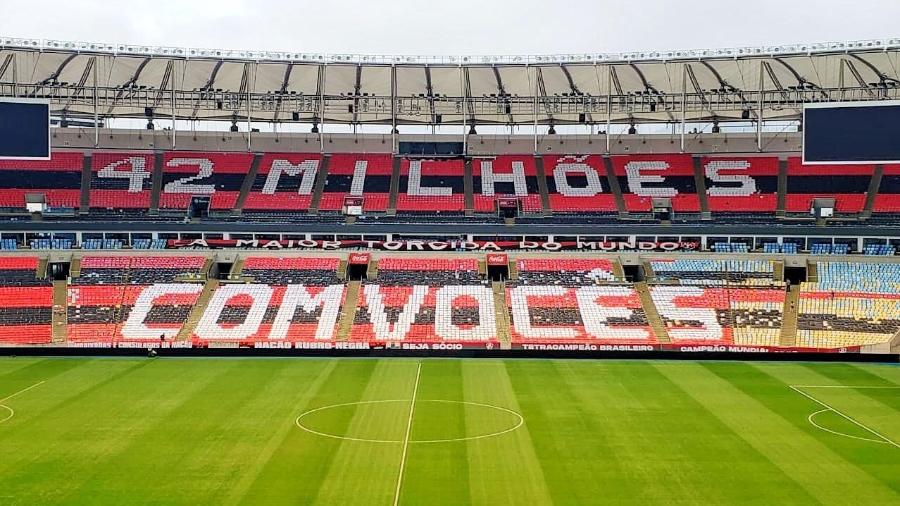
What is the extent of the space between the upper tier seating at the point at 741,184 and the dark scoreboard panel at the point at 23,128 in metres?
40.3

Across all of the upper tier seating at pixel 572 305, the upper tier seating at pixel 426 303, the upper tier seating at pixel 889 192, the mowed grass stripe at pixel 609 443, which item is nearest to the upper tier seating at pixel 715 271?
the upper tier seating at pixel 572 305

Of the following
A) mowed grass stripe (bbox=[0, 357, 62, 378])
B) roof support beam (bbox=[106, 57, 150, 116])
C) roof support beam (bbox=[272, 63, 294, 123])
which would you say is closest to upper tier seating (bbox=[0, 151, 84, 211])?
roof support beam (bbox=[106, 57, 150, 116])

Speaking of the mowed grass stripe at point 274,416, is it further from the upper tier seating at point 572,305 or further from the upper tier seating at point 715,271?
the upper tier seating at point 715,271

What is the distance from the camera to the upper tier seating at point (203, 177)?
61250mm

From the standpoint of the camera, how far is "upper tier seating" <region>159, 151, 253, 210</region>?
6125 cm

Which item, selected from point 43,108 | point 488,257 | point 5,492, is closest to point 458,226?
point 488,257

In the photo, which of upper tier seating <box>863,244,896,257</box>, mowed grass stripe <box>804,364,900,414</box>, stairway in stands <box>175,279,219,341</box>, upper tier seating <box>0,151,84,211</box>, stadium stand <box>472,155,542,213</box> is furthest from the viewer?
stadium stand <box>472,155,542,213</box>

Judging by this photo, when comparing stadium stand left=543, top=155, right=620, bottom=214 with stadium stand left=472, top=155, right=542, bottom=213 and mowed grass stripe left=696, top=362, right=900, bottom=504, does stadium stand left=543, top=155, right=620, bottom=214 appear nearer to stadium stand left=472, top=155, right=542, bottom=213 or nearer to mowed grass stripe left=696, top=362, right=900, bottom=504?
stadium stand left=472, top=155, right=542, bottom=213

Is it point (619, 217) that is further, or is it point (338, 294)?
point (619, 217)

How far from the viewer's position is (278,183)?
63.5 metres

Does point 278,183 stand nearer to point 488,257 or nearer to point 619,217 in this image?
point 488,257

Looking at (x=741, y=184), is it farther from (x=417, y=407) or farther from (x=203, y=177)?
(x=417, y=407)

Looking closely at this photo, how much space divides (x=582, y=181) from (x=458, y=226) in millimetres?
10093

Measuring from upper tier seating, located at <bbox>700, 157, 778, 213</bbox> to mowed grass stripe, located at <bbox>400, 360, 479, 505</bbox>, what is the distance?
28.5m
